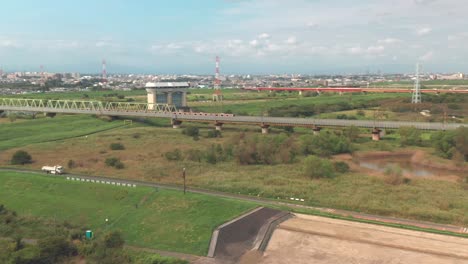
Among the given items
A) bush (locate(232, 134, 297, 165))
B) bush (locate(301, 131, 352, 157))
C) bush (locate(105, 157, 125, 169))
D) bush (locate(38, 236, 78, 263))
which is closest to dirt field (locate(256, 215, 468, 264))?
bush (locate(38, 236, 78, 263))

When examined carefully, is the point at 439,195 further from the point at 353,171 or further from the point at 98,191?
the point at 98,191

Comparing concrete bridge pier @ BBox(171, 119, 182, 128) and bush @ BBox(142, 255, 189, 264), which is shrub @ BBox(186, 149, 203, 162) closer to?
bush @ BBox(142, 255, 189, 264)

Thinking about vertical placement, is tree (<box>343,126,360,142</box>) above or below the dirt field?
above

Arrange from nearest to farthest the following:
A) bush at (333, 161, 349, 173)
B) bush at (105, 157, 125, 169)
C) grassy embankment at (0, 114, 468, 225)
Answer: grassy embankment at (0, 114, 468, 225), bush at (333, 161, 349, 173), bush at (105, 157, 125, 169)

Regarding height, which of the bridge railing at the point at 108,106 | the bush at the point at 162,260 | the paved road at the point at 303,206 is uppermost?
the bridge railing at the point at 108,106

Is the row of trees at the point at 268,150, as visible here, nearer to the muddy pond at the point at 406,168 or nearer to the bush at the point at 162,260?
the muddy pond at the point at 406,168

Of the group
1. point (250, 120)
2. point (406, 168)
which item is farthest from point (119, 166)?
point (406, 168)

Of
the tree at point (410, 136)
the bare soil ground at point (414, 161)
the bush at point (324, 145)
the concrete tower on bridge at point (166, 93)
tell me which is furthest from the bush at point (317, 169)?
the concrete tower on bridge at point (166, 93)

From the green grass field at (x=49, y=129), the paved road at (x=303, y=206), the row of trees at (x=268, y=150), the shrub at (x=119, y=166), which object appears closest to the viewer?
the paved road at (x=303, y=206)
